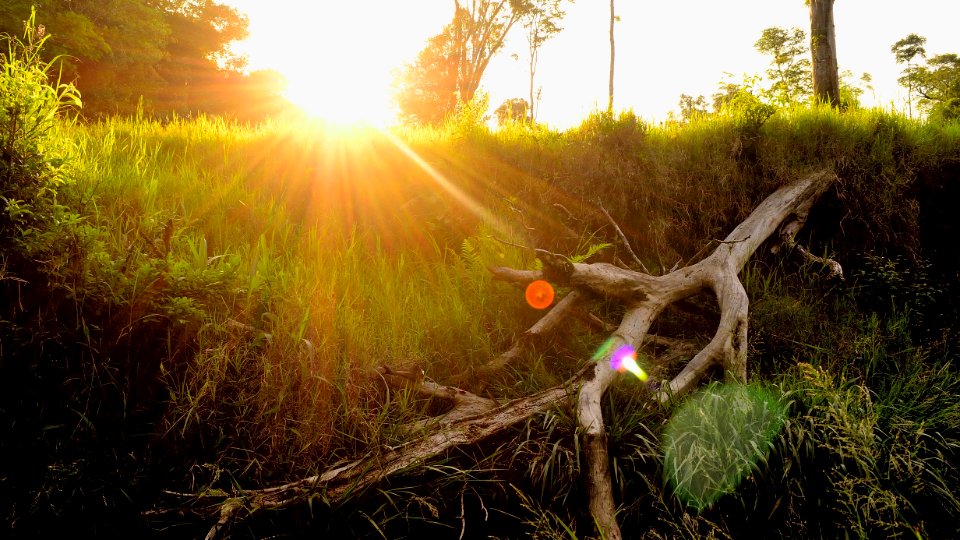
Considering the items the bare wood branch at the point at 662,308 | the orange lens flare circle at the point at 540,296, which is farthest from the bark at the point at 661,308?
the orange lens flare circle at the point at 540,296

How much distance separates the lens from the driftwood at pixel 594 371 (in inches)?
91.7

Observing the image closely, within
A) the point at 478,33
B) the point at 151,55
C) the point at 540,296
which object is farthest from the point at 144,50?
the point at 540,296

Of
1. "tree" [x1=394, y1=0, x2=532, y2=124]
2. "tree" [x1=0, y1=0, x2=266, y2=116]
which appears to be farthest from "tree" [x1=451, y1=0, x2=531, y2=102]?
"tree" [x1=0, y1=0, x2=266, y2=116]

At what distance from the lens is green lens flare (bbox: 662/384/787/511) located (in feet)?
7.84

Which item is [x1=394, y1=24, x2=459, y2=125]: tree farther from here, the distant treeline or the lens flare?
the lens flare

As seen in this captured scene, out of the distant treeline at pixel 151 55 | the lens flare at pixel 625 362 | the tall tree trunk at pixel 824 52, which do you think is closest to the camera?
the lens flare at pixel 625 362

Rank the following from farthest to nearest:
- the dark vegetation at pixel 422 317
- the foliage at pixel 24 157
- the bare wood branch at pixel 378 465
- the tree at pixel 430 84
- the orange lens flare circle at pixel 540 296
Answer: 1. the tree at pixel 430 84
2. the orange lens flare circle at pixel 540 296
3. the foliage at pixel 24 157
4. the dark vegetation at pixel 422 317
5. the bare wood branch at pixel 378 465

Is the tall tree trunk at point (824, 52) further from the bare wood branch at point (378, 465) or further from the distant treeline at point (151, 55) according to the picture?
the distant treeline at point (151, 55)

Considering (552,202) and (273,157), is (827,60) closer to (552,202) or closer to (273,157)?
(552,202)

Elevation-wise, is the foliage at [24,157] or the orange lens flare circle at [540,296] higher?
the foliage at [24,157]

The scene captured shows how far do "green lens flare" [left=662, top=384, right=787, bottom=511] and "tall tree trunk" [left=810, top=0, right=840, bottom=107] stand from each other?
651cm

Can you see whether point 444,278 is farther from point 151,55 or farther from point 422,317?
point 151,55

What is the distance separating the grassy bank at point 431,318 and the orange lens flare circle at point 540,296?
0.13 metres

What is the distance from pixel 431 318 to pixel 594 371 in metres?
1.47
